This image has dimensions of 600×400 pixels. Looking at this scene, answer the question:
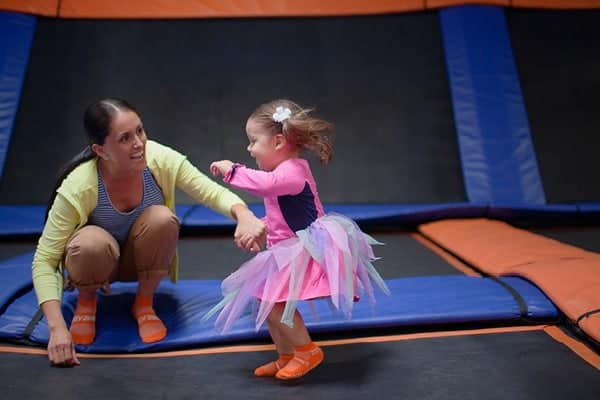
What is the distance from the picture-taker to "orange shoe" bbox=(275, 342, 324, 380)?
1593 millimetres

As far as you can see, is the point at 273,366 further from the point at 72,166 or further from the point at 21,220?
the point at 21,220

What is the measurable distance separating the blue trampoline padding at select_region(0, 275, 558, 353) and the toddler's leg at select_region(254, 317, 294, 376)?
5.2 inches

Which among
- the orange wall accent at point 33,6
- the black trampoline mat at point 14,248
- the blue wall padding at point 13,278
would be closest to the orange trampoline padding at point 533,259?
the blue wall padding at point 13,278

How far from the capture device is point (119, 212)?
1816 mm

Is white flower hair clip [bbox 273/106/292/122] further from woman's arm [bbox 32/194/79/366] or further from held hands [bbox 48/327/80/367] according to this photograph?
held hands [bbox 48/327/80/367]

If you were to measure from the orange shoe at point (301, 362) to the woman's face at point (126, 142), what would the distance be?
0.62m

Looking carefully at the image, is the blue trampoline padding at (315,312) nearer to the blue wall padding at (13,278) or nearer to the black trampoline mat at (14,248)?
the blue wall padding at (13,278)

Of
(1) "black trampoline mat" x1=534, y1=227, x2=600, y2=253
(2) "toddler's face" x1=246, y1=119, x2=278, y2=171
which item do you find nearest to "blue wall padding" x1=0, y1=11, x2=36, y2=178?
(2) "toddler's face" x1=246, y1=119, x2=278, y2=171

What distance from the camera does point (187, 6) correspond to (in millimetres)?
3830

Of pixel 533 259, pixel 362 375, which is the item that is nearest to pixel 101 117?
pixel 362 375

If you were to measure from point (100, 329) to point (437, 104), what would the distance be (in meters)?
2.32

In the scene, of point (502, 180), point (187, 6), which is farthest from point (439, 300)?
point (187, 6)

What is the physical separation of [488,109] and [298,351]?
2.28 meters

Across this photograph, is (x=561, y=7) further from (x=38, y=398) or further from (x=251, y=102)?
(x=38, y=398)
